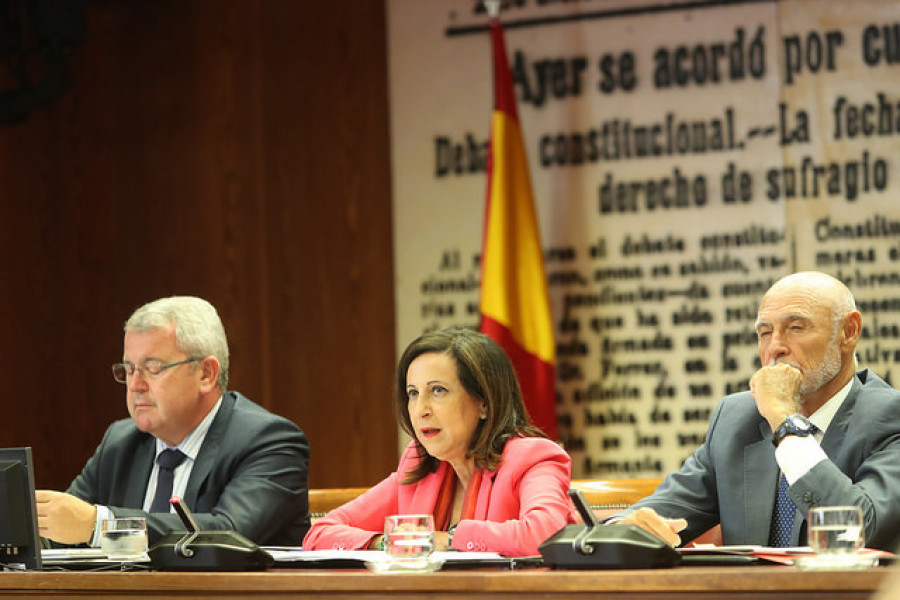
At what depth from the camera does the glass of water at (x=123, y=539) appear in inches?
106

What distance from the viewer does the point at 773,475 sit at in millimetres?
3104

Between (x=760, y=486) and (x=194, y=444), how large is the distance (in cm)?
162

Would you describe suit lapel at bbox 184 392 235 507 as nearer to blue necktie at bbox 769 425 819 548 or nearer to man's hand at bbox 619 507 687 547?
man's hand at bbox 619 507 687 547

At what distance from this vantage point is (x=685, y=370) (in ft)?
17.3

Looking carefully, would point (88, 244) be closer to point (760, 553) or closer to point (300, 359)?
point (300, 359)

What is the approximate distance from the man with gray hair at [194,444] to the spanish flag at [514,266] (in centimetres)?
157

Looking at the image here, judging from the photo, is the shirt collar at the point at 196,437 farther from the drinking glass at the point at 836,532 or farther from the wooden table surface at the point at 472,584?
the drinking glass at the point at 836,532

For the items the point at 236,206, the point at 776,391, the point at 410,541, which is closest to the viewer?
the point at 410,541

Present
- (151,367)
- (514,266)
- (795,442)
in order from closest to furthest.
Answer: (795,442)
(151,367)
(514,266)

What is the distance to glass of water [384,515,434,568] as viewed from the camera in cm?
218

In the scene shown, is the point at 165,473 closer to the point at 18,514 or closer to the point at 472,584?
the point at 18,514

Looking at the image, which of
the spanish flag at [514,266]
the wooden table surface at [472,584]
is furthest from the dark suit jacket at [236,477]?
the spanish flag at [514,266]

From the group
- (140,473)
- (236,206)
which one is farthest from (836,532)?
(236,206)

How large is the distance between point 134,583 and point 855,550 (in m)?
1.27
